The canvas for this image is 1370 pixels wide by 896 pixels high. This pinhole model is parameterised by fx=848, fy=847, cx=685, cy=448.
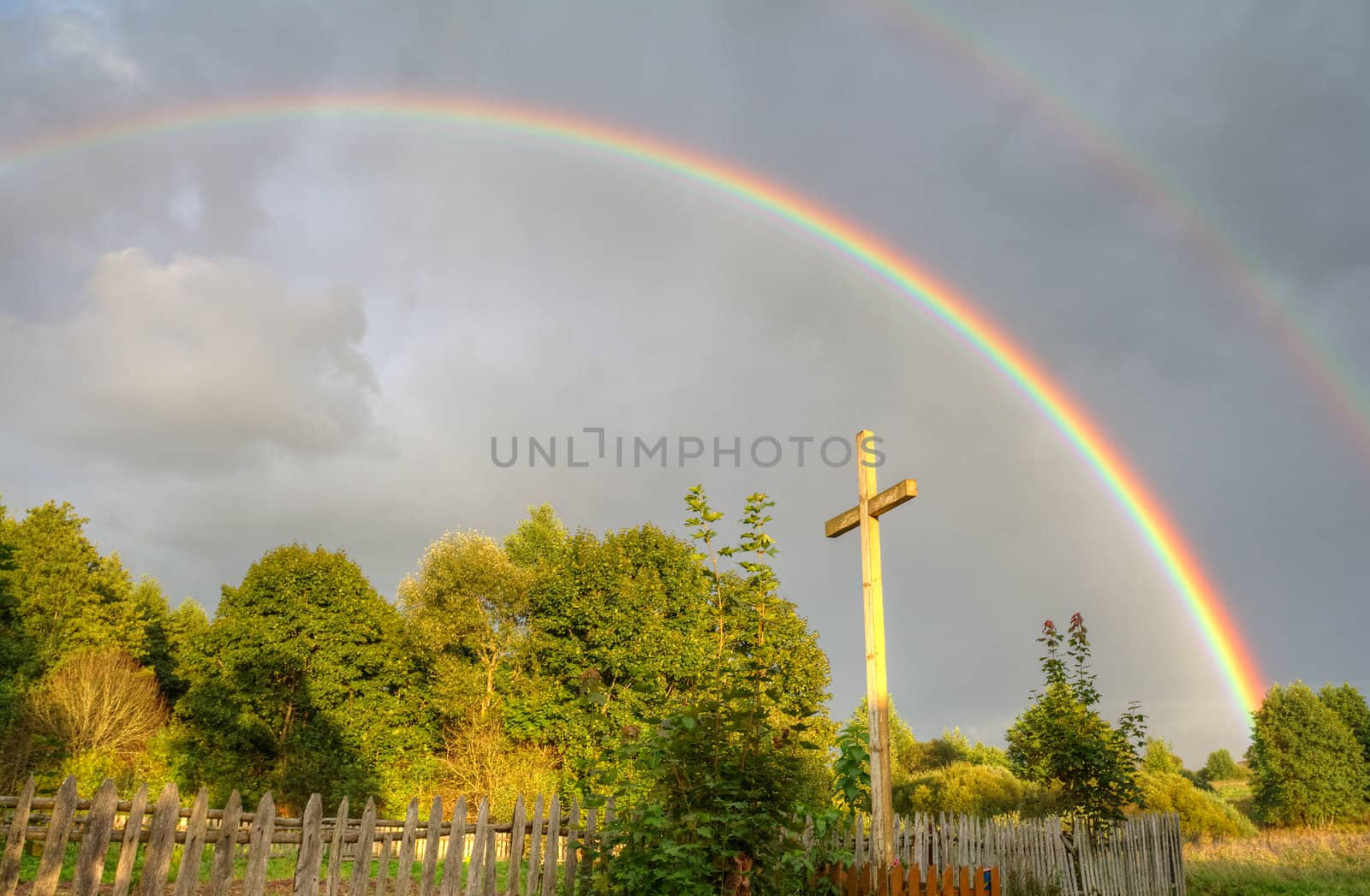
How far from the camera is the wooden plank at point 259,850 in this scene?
6082 mm

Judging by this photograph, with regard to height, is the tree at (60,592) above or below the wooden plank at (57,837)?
above

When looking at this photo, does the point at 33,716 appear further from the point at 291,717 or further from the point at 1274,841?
the point at 1274,841

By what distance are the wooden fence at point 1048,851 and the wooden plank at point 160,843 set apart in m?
5.29

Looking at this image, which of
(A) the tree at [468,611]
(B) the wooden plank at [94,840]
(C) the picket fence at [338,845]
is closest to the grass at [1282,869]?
(C) the picket fence at [338,845]

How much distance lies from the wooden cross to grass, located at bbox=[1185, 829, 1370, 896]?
1052cm

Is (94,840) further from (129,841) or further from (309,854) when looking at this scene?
(309,854)

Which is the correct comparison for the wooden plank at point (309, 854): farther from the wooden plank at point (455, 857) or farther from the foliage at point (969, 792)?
the foliage at point (969, 792)

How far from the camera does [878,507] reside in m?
8.41

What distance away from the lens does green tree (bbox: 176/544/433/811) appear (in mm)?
28188

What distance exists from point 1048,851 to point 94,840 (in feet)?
38.4

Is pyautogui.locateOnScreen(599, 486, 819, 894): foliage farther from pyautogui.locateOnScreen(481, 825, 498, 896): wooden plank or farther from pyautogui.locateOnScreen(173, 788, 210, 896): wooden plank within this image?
pyautogui.locateOnScreen(173, 788, 210, 896): wooden plank

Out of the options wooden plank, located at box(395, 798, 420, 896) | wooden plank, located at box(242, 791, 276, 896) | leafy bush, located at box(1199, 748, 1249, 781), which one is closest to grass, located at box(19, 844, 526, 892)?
wooden plank, located at box(395, 798, 420, 896)

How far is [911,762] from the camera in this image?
48.8 meters

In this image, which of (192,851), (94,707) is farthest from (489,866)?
(94,707)
